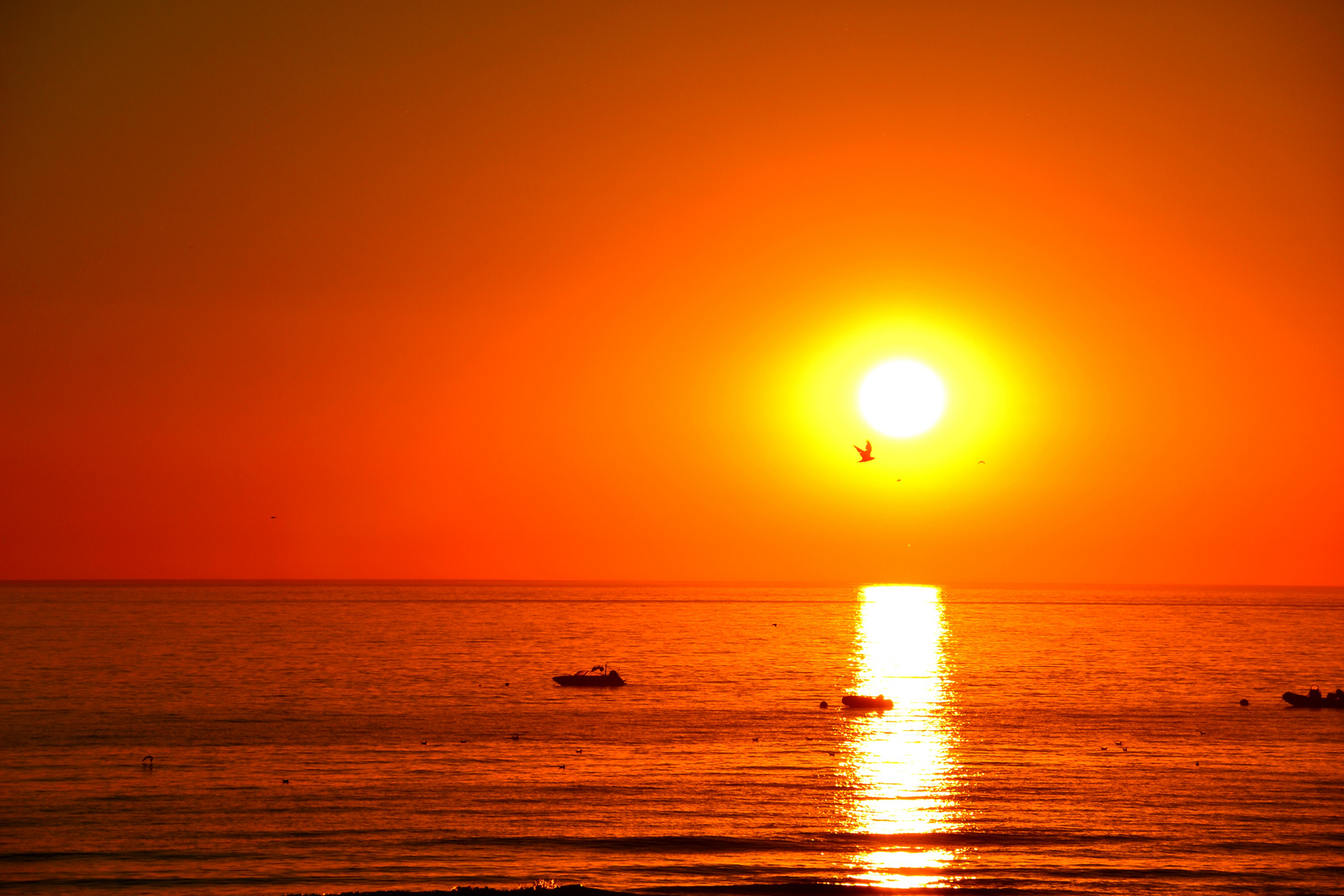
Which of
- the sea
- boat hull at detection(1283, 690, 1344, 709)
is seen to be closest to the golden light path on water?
the sea

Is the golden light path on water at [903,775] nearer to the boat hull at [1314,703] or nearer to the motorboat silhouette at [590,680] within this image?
the motorboat silhouette at [590,680]

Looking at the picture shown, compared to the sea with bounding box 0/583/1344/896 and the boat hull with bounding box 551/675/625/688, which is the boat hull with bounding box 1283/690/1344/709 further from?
the boat hull with bounding box 551/675/625/688

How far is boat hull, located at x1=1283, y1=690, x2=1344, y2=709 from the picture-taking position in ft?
338

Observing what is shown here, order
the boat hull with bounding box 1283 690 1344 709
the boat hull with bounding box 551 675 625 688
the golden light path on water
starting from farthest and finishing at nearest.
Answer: the boat hull with bounding box 551 675 625 688
the boat hull with bounding box 1283 690 1344 709
the golden light path on water

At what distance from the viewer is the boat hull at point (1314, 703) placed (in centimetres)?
10300

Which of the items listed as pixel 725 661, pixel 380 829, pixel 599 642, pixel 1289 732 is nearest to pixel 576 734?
pixel 380 829

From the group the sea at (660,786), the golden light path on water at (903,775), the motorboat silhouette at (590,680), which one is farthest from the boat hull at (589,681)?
the golden light path on water at (903,775)

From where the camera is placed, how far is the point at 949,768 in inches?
2638

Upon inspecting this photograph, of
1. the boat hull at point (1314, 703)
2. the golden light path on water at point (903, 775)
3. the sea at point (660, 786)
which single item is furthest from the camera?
the boat hull at point (1314, 703)

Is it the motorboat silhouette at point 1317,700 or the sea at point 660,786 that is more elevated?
the motorboat silhouette at point 1317,700

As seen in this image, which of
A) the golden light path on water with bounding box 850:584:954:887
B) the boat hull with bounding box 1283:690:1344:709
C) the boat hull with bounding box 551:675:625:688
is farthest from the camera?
the boat hull with bounding box 551:675:625:688

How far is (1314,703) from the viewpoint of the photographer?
10312 cm

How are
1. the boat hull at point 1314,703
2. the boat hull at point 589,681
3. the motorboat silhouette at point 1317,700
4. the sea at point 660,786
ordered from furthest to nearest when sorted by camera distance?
the boat hull at point 589,681, the motorboat silhouette at point 1317,700, the boat hull at point 1314,703, the sea at point 660,786

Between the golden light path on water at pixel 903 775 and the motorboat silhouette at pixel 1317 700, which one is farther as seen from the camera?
Result: the motorboat silhouette at pixel 1317 700
